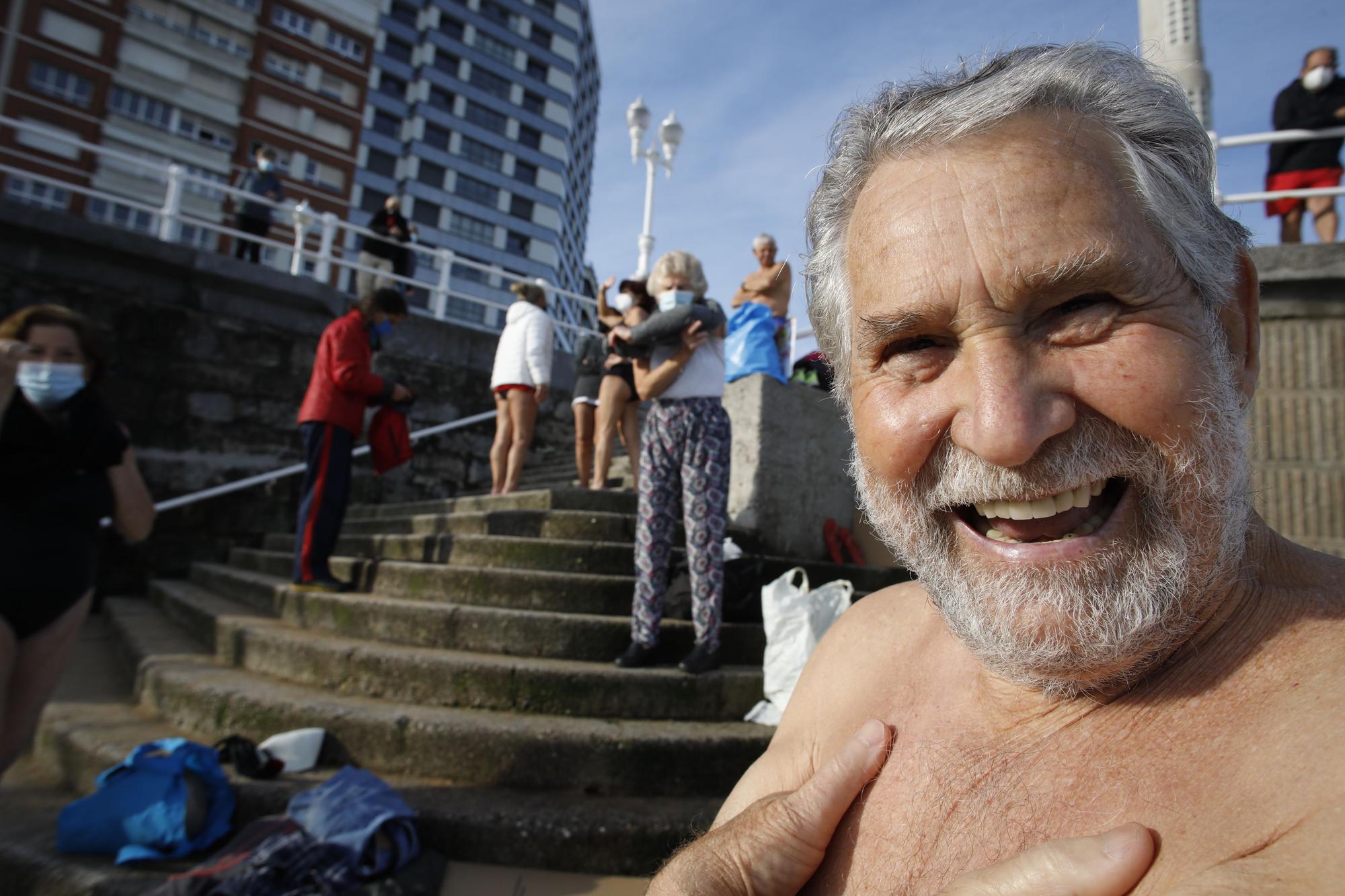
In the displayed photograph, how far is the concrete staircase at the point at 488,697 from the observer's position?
3.03m

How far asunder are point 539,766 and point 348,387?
3020mm

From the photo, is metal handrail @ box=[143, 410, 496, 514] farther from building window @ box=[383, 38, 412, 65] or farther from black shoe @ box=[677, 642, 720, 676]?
building window @ box=[383, 38, 412, 65]

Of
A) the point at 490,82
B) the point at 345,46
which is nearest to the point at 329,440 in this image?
the point at 345,46

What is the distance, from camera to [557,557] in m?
4.67

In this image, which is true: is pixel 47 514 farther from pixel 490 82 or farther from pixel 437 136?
pixel 490 82

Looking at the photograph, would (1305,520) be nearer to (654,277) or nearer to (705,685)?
(705,685)

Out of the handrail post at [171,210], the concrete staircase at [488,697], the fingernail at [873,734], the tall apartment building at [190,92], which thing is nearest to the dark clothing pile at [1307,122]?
the concrete staircase at [488,697]

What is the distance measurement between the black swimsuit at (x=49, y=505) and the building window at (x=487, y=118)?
2276 inches

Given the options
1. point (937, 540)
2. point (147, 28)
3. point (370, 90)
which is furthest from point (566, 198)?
point (937, 540)

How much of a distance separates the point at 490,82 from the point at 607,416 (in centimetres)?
5884

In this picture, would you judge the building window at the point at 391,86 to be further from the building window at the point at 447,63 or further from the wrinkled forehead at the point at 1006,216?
the wrinkled forehead at the point at 1006,216

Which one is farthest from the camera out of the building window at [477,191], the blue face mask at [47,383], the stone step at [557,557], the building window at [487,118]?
the building window at [487,118]

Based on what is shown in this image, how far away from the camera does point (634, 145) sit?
1105 cm

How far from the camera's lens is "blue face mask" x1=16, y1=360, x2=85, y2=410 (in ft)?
10.7
